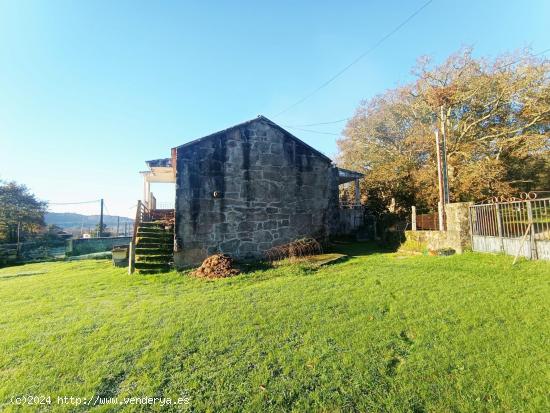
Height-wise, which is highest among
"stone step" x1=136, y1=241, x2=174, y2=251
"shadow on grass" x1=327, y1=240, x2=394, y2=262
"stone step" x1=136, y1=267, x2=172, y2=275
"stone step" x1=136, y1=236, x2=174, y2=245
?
"stone step" x1=136, y1=236, x2=174, y2=245

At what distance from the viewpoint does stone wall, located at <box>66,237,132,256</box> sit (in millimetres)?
19750

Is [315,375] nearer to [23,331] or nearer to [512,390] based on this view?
[512,390]

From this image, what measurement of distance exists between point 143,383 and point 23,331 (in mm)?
3512

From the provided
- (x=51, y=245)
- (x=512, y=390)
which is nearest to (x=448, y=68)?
(x=512, y=390)

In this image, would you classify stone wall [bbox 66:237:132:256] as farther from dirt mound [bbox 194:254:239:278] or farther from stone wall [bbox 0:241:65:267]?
dirt mound [bbox 194:254:239:278]

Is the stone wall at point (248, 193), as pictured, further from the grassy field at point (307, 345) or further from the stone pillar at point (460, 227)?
the stone pillar at point (460, 227)

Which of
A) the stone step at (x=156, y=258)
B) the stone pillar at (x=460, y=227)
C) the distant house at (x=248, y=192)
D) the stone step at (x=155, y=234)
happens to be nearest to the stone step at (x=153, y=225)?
the stone step at (x=155, y=234)

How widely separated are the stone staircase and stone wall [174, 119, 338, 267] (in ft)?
2.05

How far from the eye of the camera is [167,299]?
6930 mm

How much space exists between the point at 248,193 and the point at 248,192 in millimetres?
40

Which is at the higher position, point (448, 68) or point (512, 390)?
point (448, 68)

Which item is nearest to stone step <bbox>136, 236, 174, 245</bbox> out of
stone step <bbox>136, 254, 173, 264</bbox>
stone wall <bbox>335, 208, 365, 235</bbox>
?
stone step <bbox>136, 254, 173, 264</bbox>

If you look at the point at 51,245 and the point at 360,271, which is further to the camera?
the point at 51,245

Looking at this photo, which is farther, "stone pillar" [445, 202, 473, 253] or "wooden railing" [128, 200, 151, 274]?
"wooden railing" [128, 200, 151, 274]
